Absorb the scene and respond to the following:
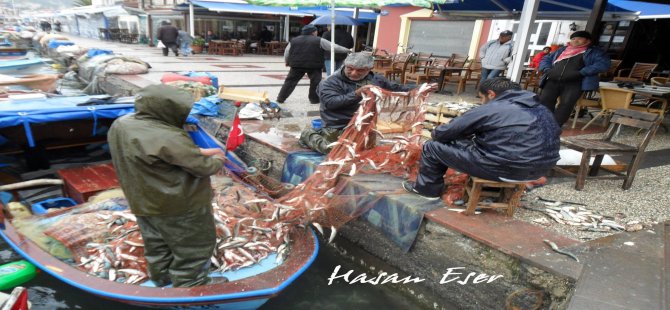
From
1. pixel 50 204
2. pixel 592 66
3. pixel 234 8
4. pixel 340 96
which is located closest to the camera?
pixel 50 204

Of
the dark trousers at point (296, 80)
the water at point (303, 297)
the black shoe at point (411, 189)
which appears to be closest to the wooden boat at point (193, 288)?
the water at point (303, 297)

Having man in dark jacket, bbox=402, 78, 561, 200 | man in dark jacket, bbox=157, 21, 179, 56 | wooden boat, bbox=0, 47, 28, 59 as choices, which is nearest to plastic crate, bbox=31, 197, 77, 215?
man in dark jacket, bbox=402, 78, 561, 200

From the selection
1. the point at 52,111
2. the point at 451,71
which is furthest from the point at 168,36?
the point at 52,111

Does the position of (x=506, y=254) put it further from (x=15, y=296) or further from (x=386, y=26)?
(x=386, y=26)

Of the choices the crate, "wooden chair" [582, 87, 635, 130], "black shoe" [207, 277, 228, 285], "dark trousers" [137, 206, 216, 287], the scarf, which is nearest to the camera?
"dark trousers" [137, 206, 216, 287]

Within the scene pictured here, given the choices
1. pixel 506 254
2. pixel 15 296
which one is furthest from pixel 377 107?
pixel 15 296

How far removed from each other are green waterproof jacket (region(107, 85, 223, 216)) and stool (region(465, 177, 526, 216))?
2.53 m

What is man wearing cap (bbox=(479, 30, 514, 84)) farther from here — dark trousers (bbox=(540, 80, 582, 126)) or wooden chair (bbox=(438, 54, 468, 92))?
dark trousers (bbox=(540, 80, 582, 126))

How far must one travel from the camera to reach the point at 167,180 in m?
2.85

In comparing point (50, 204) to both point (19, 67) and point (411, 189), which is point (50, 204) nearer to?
point (411, 189)

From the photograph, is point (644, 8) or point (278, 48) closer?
point (644, 8)

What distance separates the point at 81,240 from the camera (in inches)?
149

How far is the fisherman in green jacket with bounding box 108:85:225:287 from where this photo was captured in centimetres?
271

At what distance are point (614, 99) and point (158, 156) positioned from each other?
8.52 meters
